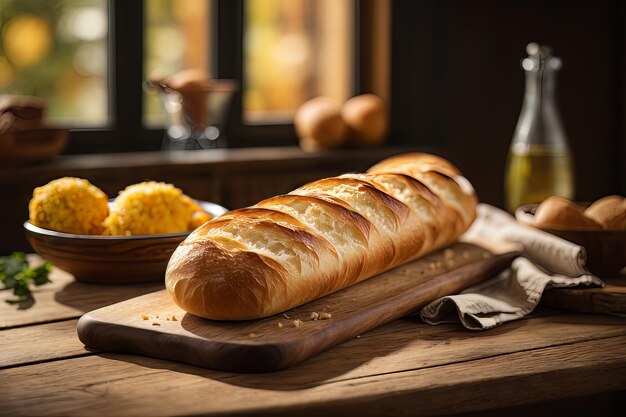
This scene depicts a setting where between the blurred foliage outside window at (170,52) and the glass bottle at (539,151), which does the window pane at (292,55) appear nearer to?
the blurred foliage outside window at (170,52)

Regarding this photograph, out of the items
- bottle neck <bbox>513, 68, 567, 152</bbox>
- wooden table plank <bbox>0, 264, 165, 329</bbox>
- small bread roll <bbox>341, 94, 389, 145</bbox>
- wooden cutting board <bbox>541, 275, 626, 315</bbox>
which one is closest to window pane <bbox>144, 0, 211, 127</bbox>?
small bread roll <bbox>341, 94, 389, 145</bbox>

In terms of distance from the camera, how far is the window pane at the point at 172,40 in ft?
9.95

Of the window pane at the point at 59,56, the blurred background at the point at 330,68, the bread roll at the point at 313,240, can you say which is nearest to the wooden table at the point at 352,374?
the bread roll at the point at 313,240

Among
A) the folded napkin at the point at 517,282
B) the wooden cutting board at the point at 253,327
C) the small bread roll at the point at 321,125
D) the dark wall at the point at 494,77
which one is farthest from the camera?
the dark wall at the point at 494,77

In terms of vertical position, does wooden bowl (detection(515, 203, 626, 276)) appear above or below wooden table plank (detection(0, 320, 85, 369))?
above

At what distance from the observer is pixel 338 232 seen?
1.34 m

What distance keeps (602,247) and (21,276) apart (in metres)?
1.00

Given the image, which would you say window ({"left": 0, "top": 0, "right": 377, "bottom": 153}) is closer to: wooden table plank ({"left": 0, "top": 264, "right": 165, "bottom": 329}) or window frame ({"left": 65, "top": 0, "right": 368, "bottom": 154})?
window frame ({"left": 65, "top": 0, "right": 368, "bottom": 154})

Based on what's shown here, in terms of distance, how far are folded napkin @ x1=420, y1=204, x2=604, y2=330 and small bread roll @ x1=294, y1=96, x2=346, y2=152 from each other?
1337mm

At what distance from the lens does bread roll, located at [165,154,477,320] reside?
1178mm

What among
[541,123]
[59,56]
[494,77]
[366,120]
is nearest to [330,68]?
[366,120]

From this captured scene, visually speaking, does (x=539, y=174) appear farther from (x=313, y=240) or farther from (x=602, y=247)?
(x=313, y=240)

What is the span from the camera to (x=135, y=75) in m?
2.96

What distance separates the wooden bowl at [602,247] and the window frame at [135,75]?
1814 millimetres
